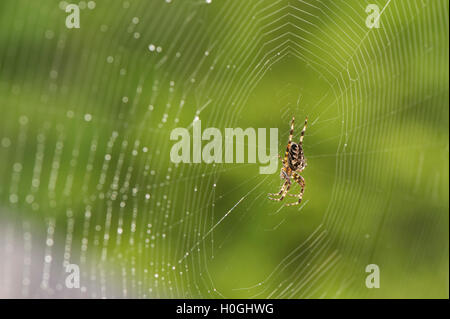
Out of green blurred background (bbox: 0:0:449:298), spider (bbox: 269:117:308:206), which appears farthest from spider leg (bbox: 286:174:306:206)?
green blurred background (bbox: 0:0:449:298)

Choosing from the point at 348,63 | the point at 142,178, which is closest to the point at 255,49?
the point at 348,63

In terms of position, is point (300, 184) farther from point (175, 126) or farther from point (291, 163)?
point (175, 126)

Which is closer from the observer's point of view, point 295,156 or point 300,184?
point 295,156

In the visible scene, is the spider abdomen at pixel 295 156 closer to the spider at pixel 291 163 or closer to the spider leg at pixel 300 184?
the spider at pixel 291 163

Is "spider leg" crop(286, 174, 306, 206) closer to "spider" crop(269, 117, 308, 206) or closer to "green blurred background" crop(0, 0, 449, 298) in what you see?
"spider" crop(269, 117, 308, 206)

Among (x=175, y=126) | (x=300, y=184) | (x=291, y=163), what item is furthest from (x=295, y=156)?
(x=175, y=126)

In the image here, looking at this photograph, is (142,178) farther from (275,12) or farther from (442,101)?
(442,101)

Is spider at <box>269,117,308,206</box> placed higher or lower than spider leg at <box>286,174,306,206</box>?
higher

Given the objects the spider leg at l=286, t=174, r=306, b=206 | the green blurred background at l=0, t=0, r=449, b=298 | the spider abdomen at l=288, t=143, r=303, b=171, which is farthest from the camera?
the spider leg at l=286, t=174, r=306, b=206
